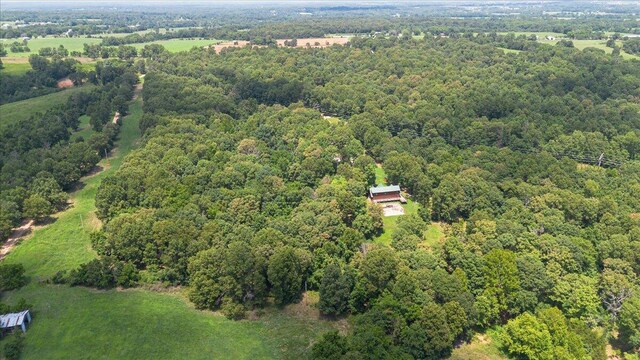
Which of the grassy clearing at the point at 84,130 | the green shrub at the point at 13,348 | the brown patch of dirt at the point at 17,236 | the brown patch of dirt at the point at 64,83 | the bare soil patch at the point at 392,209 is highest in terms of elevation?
the brown patch of dirt at the point at 64,83

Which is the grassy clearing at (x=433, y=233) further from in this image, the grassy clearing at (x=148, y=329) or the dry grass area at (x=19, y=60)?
the dry grass area at (x=19, y=60)

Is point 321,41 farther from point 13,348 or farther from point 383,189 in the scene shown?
point 13,348

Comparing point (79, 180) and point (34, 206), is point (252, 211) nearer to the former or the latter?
point (34, 206)

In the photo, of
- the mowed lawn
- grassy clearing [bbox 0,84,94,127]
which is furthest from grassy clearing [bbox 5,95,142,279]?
grassy clearing [bbox 0,84,94,127]

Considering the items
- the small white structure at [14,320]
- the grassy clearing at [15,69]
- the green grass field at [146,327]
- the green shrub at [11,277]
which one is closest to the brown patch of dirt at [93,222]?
the green grass field at [146,327]

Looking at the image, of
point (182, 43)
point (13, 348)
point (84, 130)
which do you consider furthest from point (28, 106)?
point (182, 43)

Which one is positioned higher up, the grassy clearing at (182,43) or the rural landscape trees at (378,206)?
the grassy clearing at (182,43)

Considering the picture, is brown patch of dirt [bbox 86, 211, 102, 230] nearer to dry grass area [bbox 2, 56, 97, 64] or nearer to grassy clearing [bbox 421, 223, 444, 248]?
grassy clearing [bbox 421, 223, 444, 248]

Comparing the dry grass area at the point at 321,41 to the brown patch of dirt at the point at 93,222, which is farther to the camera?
the dry grass area at the point at 321,41
